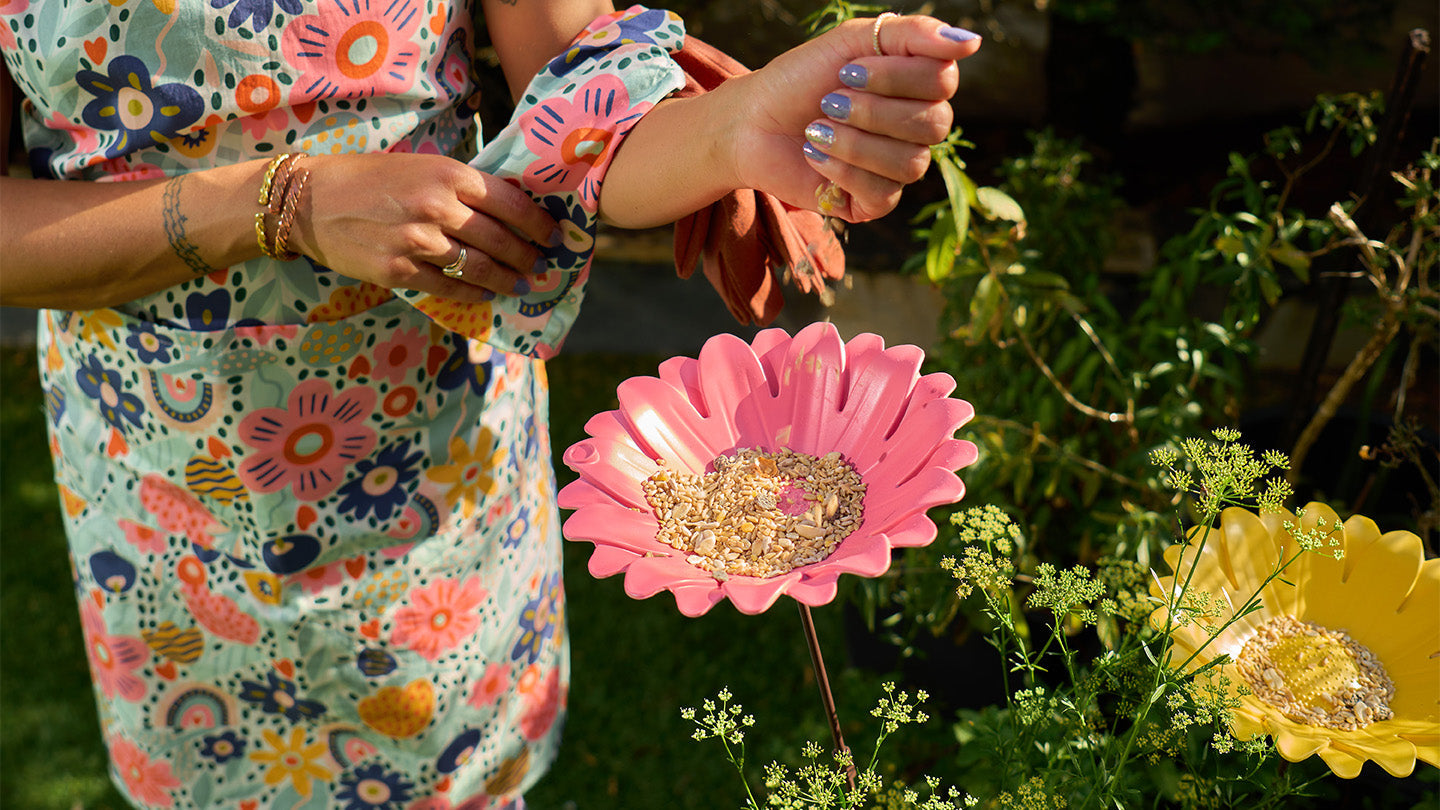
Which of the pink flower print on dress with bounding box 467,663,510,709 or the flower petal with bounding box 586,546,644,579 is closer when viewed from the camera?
the flower petal with bounding box 586,546,644,579

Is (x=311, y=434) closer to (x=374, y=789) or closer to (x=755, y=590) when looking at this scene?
(x=374, y=789)

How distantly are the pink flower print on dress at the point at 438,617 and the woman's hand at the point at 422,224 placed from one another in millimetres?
555

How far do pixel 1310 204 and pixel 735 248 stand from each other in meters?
3.29

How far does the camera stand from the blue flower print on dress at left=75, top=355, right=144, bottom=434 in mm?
1286

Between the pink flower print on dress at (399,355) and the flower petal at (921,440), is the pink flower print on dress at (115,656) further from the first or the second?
the flower petal at (921,440)

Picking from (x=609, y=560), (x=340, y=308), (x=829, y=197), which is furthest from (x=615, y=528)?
(x=340, y=308)

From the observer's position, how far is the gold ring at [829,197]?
0.80 metres

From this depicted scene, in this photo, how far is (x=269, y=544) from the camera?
53.3 inches

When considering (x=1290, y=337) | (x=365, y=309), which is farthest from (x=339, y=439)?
(x=1290, y=337)

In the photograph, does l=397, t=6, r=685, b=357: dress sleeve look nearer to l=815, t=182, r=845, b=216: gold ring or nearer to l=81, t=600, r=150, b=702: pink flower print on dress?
l=815, t=182, r=845, b=216: gold ring

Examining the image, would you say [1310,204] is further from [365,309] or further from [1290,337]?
[365,309]

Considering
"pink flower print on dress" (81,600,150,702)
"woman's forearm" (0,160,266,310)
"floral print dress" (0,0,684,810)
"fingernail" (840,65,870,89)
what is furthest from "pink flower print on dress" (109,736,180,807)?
"fingernail" (840,65,870,89)

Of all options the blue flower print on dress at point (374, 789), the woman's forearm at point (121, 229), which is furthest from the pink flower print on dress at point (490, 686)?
the woman's forearm at point (121, 229)

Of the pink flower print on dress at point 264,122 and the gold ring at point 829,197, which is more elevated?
the gold ring at point 829,197
